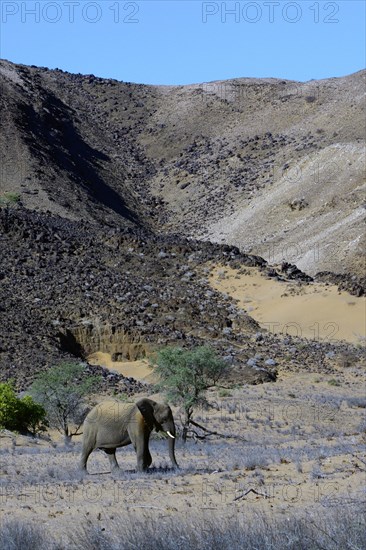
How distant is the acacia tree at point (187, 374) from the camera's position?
29719 mm

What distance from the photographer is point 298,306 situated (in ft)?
152

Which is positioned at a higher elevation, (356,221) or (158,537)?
(356,221)

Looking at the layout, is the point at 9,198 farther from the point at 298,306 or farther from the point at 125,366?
the point at 125,366

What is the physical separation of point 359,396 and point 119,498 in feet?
75.8

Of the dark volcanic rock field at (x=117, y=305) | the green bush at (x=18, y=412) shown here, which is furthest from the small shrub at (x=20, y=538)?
the dark volcanic rock field at (x=117, y=305)

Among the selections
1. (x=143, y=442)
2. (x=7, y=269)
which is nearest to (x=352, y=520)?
(x=143, y=442)

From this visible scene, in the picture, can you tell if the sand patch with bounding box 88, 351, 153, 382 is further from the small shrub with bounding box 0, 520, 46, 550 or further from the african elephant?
the small shrub with bounding box 0, 520, 46, 550

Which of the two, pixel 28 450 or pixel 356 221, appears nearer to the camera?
pixel 28 450

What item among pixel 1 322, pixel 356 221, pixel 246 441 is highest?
pixel 356 221

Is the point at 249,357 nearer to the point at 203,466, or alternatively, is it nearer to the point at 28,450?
the point at 28,450

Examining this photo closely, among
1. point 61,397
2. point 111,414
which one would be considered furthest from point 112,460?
point 61,397

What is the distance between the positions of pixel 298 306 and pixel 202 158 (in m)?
37.1

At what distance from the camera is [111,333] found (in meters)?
41.5

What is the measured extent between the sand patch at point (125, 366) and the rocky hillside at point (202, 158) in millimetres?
18803
